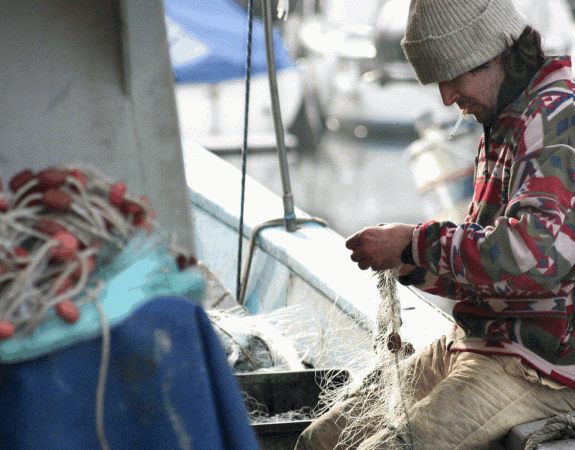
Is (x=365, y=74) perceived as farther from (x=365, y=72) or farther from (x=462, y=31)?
(x=462, y=31)

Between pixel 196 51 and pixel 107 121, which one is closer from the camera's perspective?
pixel 107 121

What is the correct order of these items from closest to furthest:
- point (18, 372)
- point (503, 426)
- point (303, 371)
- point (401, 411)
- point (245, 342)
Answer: point (18, 372)
point (503, 426)
point (401, 411)
point (303, 371)
point (245, 342)

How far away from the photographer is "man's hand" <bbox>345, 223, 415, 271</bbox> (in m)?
1.71

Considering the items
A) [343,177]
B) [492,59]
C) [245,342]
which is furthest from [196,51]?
[492,59]

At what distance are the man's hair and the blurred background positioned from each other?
9.34 m

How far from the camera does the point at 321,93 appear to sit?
1350cm

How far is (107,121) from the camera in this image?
4.44 feet

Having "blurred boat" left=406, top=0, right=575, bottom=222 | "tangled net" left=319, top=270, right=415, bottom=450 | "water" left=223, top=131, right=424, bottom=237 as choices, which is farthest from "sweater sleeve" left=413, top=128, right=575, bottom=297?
"water" left=223, top=131, right=424, bottom=237

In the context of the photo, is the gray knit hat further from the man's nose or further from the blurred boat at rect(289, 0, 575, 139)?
the blurred boat at rect(289, 0, 575, 139)

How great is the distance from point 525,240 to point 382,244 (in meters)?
0.33

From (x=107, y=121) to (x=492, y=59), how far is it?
0.87 m

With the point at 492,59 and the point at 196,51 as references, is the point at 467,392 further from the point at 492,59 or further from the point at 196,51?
the point at 196,51

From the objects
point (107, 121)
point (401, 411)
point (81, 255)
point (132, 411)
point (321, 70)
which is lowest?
point (321, 70)

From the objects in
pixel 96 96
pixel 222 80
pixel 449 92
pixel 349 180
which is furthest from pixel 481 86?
pixel 222 80
